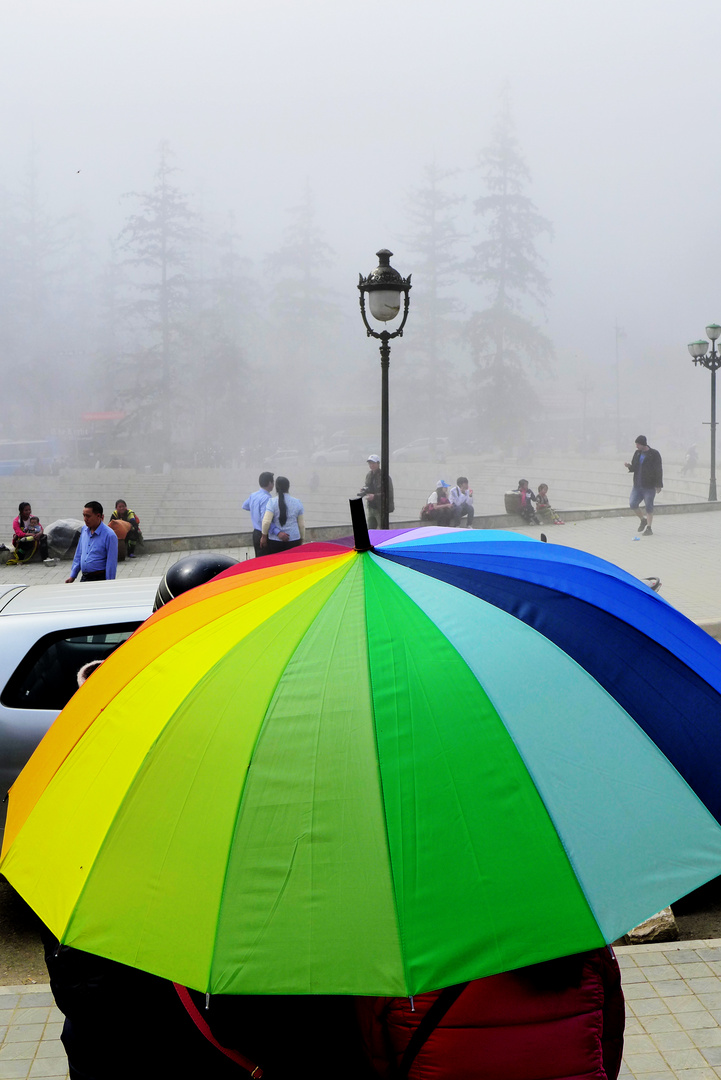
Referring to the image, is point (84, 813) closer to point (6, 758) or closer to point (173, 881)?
point (173, 881)

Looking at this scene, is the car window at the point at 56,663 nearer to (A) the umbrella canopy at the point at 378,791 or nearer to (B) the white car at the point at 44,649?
(B) the white car at the point at 44,649

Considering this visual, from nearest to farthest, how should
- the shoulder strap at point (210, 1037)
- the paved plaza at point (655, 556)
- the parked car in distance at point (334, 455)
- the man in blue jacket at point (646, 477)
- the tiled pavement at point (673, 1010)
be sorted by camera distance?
1. the shoulder strap at point (210, 1037)
2. the tiled pavement at point (673, 1010)
3. the paved plaza at point (655, 556)
4. the man in blue jacket at point (646, 477)
5. the parked car in distance at point (334, 455)

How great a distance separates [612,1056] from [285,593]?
0.99 meters

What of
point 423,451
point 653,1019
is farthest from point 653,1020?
point 423,451

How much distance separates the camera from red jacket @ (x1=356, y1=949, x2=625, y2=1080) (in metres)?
1.38

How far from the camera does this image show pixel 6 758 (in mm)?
3918

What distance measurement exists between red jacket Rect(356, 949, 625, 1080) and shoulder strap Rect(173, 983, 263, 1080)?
0.73ft

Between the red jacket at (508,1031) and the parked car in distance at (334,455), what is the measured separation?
1758 inches

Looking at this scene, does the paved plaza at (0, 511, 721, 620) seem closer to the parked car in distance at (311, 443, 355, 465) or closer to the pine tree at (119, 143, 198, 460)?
the parked car in distance at (311, 443, 355, 465)

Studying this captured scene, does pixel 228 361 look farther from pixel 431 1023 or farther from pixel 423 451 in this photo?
pixel 431 1023

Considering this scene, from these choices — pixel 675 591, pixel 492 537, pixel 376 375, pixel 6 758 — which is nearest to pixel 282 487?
pixel 675 591

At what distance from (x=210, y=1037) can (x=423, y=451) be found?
162 ft

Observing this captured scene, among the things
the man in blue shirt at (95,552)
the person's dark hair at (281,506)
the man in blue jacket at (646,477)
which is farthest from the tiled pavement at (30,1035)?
the man in blue jacket at (646,477)

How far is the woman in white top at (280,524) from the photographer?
35.9ft
